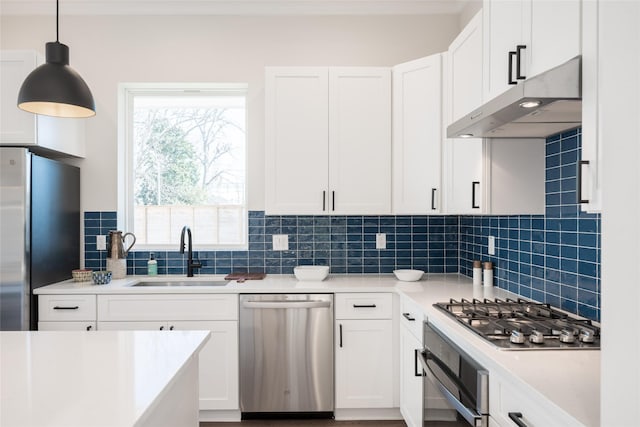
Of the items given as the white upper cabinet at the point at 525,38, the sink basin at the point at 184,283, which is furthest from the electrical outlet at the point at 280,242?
the white upper cabinet at the point at 525,38

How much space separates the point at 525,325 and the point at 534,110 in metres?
0.81

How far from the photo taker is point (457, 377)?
168 centimetres

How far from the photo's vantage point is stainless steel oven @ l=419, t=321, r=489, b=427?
1.45m

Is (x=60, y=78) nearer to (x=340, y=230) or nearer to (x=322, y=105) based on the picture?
(x=322, y=105)

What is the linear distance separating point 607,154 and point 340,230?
2504mm

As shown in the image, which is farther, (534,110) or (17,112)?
(17,112)

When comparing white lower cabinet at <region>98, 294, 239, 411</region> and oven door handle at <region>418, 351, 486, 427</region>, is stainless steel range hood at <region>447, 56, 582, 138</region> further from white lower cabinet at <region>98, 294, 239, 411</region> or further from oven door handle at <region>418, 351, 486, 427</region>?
white lower cabinet at <region>98, 294, 239, 411</region>

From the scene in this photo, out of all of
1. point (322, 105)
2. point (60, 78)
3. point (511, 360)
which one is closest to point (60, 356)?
point (60, 78)

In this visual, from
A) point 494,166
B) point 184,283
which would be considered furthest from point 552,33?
point 184,283

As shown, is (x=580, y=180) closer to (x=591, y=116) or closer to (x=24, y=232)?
(x=591, y=116)

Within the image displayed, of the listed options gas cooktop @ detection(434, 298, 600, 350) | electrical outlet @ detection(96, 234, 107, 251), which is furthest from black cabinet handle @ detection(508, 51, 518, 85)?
electrical outlet @ detection(96, 234, 107, 251)

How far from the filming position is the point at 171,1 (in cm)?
316

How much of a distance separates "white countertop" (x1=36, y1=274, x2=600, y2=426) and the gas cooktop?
0.04 m

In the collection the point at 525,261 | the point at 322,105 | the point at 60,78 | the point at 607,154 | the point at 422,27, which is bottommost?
the point at 525,261
